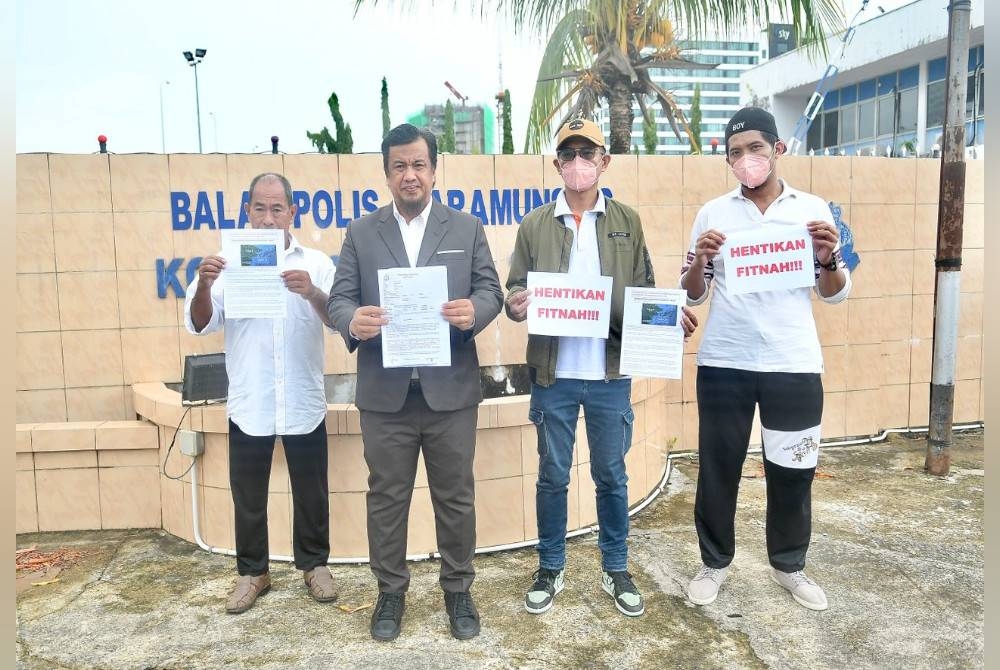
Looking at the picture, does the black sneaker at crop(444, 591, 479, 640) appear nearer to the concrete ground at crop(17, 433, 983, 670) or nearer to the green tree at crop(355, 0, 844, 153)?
the concrete ground at crop(17, 433, 983, 670)

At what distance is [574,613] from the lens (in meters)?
2.95

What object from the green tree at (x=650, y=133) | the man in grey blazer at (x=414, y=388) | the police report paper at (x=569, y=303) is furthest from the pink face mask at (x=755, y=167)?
the green tree at (x=650, y=133)

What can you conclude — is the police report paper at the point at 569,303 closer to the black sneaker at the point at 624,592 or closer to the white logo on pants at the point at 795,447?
the white logo on pants at the point at 795,447

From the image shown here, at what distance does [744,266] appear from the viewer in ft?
9.12

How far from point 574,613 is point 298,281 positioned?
1862mm

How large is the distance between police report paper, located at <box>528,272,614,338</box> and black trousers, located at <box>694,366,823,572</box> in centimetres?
62

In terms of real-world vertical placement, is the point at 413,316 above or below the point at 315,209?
below

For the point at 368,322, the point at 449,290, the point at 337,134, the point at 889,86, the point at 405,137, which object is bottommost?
the point at 368,322

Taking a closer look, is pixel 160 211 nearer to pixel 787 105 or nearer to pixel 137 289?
pixel 137 289

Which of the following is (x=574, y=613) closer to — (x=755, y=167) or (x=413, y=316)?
(x=413, y=316)

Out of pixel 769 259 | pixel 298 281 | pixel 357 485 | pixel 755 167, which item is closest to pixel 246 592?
pixel 357 485

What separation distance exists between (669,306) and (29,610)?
3220mm

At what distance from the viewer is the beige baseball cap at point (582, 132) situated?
9.25ft

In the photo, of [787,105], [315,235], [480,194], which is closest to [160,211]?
[315,235]
